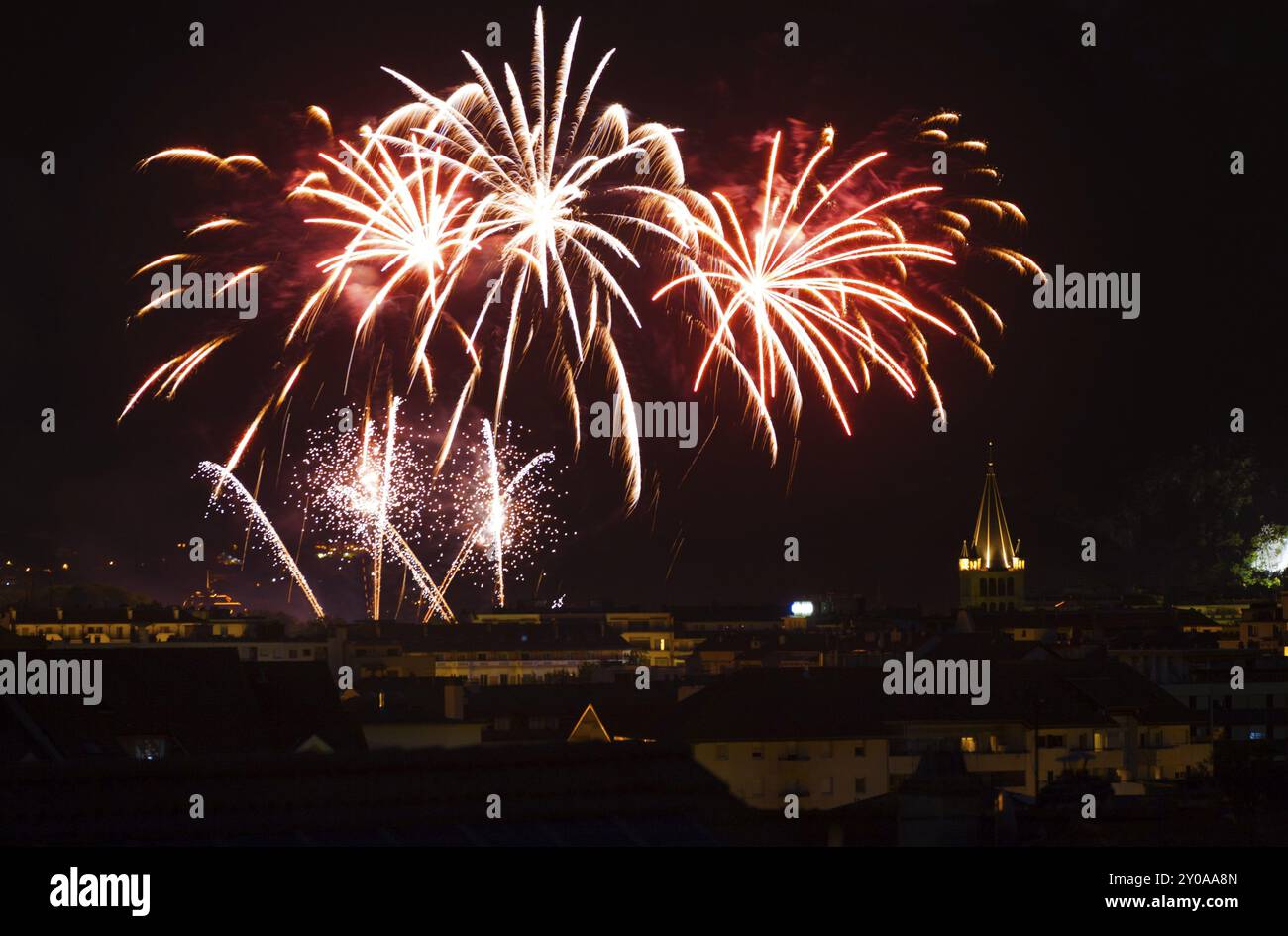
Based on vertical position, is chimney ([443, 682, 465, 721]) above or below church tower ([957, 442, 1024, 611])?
below

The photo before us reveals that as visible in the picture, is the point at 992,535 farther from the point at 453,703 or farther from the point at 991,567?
the point at 453,703

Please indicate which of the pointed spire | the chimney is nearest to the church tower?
the pointed spire

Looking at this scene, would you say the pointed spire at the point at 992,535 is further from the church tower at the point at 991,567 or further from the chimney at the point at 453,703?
the chimney at the point at 453,703

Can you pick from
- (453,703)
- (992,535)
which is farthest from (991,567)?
(453,703)

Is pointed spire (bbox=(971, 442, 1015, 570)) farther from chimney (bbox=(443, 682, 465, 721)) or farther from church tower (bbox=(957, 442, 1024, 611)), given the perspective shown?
chimney (bbox=(443, 682, 465, 721))

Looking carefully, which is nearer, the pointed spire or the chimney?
the chimney

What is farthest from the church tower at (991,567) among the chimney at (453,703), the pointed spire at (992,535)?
the chimney at (453,703)

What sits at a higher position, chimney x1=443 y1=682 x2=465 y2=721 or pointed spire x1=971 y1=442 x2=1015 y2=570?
pointed spire x1=971 y1=442 x2=1015 y2=570
